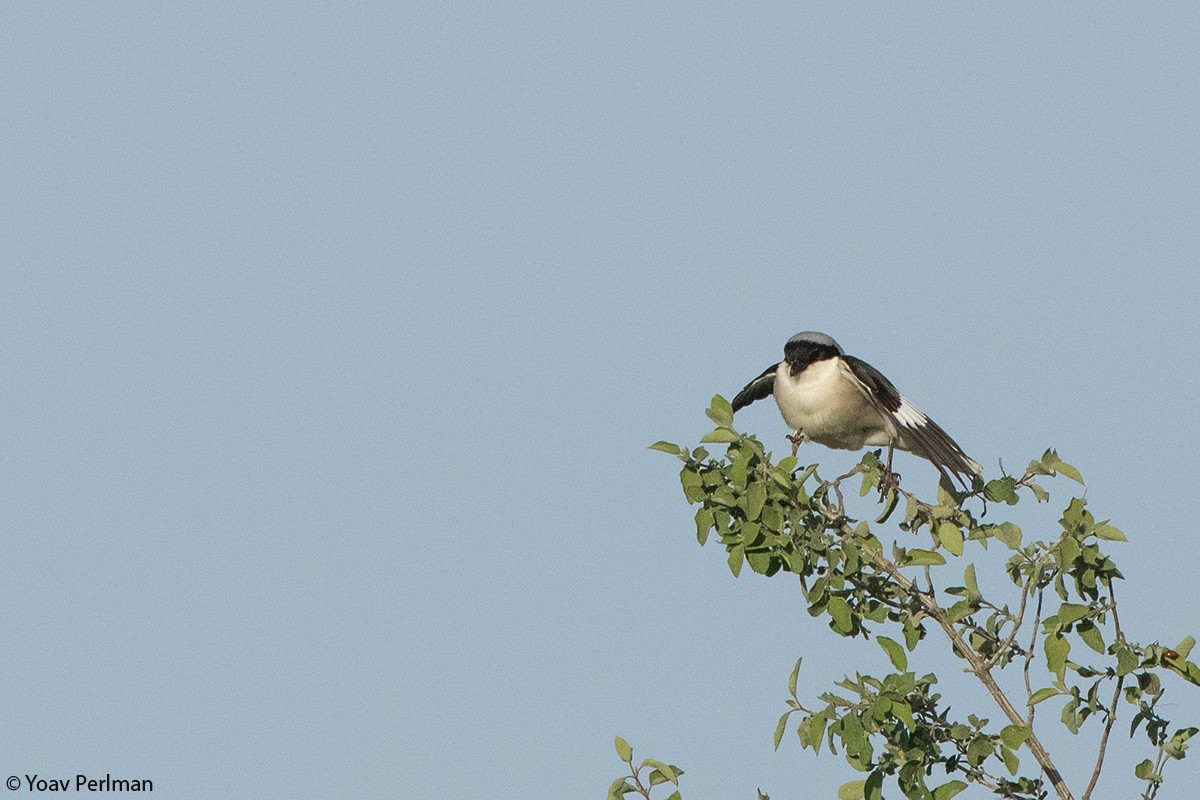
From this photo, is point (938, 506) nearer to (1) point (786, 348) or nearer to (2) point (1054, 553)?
(2) point (1054, 553)

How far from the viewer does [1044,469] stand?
5.98 m

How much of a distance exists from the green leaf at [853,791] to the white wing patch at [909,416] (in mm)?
4853

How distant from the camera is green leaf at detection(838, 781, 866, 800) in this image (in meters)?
5.41

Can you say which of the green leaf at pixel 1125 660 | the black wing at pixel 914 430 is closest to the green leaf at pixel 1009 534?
the green leaf at pixel 1125 660

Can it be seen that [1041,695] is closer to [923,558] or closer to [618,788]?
[923,558]

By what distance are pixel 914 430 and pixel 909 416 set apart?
0.45ft

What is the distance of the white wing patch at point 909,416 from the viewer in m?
10.0

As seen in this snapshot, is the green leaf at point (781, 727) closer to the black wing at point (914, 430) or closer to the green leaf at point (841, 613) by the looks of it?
the green leaf at point (841, 613)

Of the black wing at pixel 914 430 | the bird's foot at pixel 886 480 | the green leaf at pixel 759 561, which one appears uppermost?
the black wing at pixel 914 430

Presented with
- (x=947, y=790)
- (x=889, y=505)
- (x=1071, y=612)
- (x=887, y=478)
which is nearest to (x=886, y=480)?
(x=887, y=478)

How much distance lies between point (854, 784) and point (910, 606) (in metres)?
0.76

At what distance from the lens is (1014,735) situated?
524 centimetres

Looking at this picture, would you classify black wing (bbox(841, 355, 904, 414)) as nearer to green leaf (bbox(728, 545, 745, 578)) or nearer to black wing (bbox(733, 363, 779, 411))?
black wing (bbox(733, 363, 779, 411))

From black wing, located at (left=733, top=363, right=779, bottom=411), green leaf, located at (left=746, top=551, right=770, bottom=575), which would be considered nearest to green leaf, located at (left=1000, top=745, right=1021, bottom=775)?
green leaf, located at (left=746, top=551, right=770, bottom=575)
